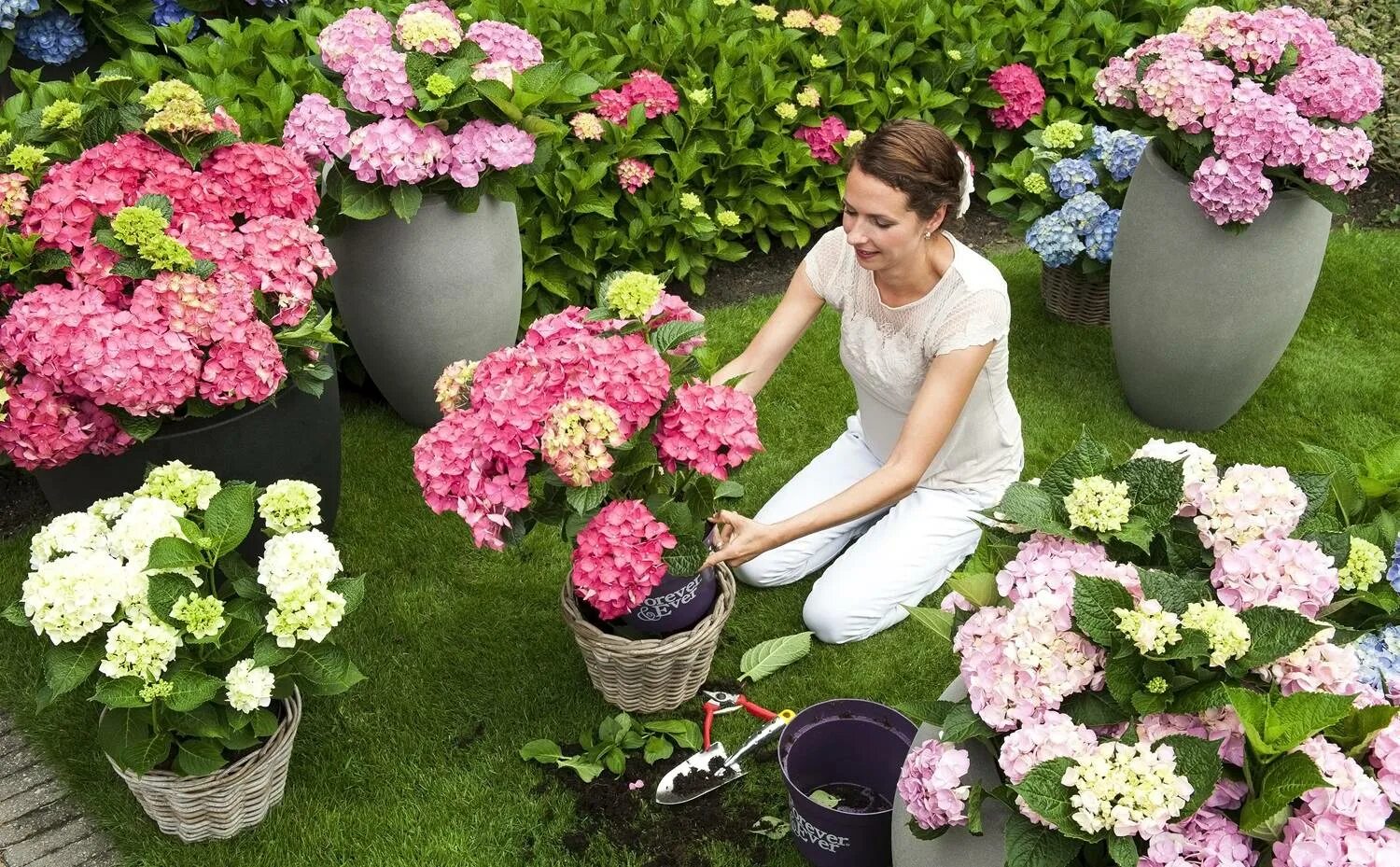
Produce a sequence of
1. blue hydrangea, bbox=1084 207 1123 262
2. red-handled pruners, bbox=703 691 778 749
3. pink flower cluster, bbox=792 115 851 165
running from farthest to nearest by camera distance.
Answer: pink flower cluster, bbox=792 115 851 165 < blue hydrangea, bbox=1084 207 1123 262 < red-handled pruners, bbox=703 691 778 749

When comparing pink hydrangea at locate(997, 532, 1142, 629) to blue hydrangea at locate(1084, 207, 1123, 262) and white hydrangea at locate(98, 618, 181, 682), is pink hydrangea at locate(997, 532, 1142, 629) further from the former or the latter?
blue hydrangea at locate(1084, 207, 1123, 262)

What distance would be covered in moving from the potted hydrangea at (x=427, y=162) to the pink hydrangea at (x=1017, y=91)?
7.51ft

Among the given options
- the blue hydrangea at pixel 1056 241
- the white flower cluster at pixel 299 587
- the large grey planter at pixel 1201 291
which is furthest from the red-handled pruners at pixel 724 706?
the blue hydrangea at pixel 1056 241

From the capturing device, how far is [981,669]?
184cm

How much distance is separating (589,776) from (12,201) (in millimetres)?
1905

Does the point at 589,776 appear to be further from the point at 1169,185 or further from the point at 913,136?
the point at 1169,185

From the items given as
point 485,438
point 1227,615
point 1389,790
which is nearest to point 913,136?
point 485,438

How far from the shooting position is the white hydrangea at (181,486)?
2.46 m

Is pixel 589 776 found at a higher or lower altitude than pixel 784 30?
lower

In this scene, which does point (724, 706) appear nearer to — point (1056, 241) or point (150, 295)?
point (150, 295)

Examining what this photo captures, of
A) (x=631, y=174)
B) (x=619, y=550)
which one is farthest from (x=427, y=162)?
(x=619, y=550)

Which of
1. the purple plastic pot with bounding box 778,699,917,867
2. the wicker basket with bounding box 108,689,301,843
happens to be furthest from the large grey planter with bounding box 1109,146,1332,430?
the wicker basket with bounding box 108,689,301,843

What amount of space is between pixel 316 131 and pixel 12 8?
2422mm

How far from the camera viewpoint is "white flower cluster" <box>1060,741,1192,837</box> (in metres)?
1.62
